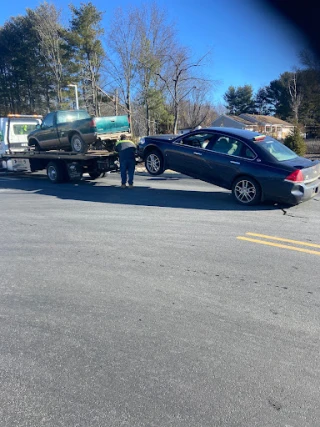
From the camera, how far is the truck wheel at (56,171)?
11579 millimetres

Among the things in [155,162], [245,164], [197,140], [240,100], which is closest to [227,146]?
[245,164]

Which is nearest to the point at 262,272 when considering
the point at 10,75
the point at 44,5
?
the point at 44,5

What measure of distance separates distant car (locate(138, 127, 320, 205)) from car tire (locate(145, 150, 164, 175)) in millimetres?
267

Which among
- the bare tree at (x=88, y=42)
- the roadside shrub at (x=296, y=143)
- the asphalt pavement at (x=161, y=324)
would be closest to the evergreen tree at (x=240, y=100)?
the bare tree at (x=88, y=42)

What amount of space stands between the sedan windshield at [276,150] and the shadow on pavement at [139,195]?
114 centimetres

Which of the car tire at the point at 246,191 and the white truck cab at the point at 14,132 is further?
the white truck cab at the point at 14,132

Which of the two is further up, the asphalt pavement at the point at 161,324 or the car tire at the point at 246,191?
the car tire at the point at 246,191

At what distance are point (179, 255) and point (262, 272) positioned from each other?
4.01 feet

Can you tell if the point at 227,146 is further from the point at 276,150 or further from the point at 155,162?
the point at 155,162

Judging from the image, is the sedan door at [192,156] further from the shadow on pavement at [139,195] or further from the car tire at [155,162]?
the shadow on pavement at [139,195]

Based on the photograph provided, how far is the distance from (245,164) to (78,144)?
5.88 meters

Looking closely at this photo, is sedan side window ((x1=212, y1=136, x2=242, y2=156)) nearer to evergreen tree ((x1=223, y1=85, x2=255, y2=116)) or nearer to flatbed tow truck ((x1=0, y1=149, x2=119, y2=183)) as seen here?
flatbed tow truck ((x1=0, y1=149, x2=119, y2=183))

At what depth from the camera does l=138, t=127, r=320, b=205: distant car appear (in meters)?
7.25

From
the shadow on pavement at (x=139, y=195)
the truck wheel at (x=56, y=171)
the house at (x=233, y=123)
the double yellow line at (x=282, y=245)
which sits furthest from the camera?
the house at (x=233, y=123)
